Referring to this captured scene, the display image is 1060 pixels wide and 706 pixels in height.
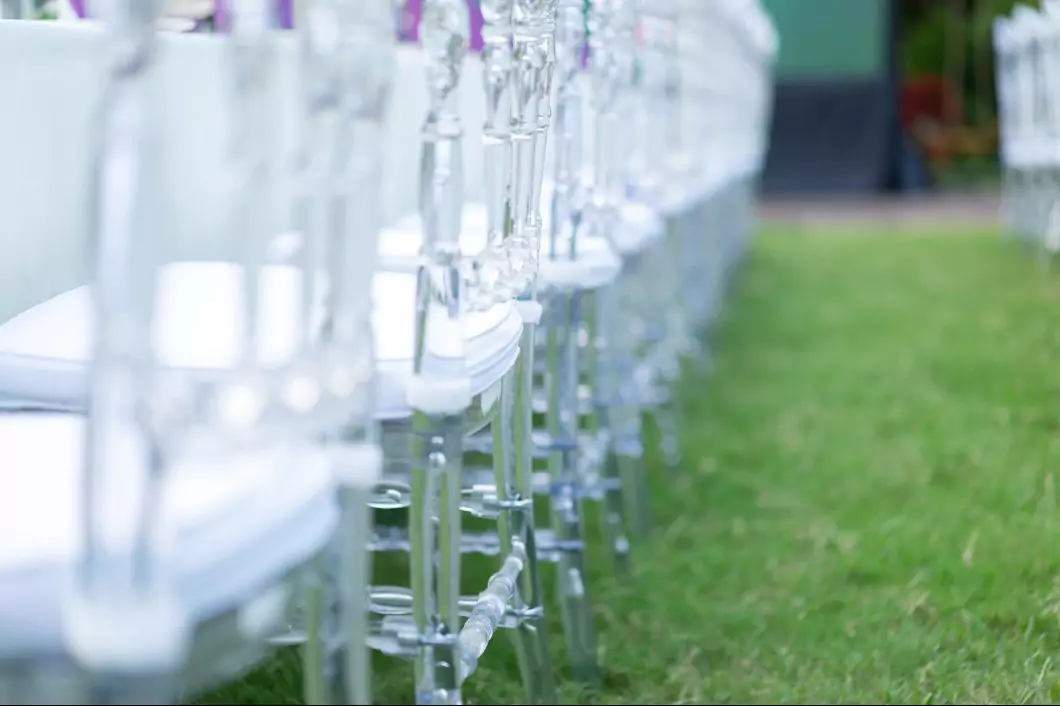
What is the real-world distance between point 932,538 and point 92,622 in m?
1.92

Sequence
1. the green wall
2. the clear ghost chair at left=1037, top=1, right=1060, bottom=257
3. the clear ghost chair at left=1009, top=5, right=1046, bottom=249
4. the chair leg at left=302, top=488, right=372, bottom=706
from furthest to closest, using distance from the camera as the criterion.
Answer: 1. the green wall
2. the clear ghost chair at left=1009, top=5, right=1046, bottom=249
3. the clear ghost chair at left=1037, top=1, right=1060, bottom=257
4. the chair leg at left=302, top=488, right=372, bottom=706

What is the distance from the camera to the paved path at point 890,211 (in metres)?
8.77

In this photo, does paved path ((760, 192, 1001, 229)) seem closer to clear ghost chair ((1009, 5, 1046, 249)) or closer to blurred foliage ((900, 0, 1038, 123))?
clear ghost chair ((1009, 5, 1046, 249))

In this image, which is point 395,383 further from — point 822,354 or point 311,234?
point 822,354

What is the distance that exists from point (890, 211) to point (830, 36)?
1.66 meters

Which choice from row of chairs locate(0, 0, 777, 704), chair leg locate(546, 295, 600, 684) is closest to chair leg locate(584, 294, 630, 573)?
row of chairs locate(0, 0, 777, 704)

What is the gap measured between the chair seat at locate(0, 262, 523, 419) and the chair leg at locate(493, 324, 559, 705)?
135mm

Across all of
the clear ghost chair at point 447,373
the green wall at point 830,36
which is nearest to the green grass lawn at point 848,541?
the clear ghost chair at point 447,373

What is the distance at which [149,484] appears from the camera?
2.53 feet

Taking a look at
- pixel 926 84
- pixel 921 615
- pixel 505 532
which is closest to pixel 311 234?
pixel 505 532

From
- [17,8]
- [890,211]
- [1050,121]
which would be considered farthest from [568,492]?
[890,211]

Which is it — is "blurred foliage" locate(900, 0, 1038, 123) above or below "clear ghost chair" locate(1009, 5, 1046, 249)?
above

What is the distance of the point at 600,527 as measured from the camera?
8.64 ft

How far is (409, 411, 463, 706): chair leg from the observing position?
45.1 inches
